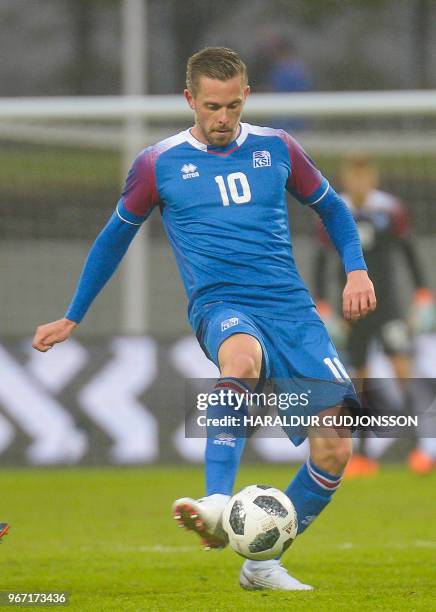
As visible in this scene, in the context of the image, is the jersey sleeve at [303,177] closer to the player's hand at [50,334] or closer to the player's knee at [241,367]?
the player's knee at [241,367]

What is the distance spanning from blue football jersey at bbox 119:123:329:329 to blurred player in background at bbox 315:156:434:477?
5291 millimetres

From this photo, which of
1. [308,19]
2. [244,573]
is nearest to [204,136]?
[244,573]

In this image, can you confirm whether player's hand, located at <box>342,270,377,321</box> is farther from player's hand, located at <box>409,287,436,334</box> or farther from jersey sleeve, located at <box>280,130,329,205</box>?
player's hand, located at <box>409,287,436,334</box>

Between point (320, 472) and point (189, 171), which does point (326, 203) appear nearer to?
point (189, 171)

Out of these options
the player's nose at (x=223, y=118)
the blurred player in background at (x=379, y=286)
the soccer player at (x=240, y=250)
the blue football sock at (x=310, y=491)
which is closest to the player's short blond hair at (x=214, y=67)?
the soccer player at (x=240, y=250)

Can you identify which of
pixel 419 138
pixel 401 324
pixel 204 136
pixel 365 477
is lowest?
pixel 365 477

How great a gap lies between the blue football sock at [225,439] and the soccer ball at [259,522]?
92 mm

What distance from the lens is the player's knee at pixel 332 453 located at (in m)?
5.43

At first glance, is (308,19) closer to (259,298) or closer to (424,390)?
(424,390)

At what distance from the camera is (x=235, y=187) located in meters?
5.52

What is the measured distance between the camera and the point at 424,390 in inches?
437

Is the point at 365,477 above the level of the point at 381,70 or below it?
below

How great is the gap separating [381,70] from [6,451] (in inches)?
360

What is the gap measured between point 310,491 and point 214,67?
169 cm
